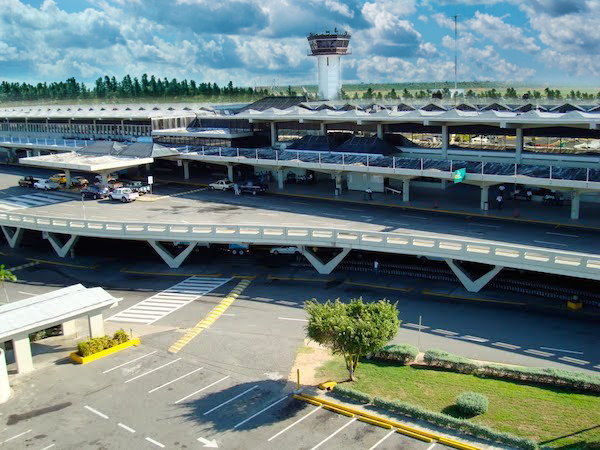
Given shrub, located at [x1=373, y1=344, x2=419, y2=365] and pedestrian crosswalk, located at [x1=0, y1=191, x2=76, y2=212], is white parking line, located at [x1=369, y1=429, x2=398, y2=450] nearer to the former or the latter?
shrub, located at [x1=373, y1=344, x2=419, y2=365]

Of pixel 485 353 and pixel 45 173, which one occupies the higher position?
pixel 45 173

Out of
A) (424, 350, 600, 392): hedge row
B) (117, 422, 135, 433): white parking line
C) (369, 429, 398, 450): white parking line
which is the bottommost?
(117, 422, 135, 433): white parking line

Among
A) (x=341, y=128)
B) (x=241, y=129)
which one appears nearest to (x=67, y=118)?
(x=241, y=129)

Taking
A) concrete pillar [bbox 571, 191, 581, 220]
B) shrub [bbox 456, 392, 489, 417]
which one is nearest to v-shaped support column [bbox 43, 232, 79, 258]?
shrub [bbox 456, 392, 489, 417]

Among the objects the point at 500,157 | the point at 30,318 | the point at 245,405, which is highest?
the point at 500,157

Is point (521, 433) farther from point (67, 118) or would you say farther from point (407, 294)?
point (67, 118)

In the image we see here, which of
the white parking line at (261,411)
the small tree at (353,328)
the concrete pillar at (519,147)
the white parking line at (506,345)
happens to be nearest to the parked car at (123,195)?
the concrete pillar at (519,147)

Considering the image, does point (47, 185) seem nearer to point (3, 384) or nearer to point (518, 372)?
point (3, 384)
